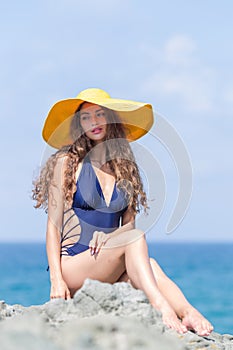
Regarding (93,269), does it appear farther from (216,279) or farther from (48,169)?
(216,279)

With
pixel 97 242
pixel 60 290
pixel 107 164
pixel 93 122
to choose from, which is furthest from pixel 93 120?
pixel 60 290

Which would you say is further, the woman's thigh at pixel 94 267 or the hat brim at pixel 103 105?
the hat brim at pixel 103 105

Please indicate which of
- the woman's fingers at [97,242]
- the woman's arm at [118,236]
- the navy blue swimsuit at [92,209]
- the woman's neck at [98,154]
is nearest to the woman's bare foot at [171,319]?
the woman's arm at [118,236]

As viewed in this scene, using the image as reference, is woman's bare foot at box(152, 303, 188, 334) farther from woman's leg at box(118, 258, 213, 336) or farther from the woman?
woman's leg at box(118, 258, 213, 336)

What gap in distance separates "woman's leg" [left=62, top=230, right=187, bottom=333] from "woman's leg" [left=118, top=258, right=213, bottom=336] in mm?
135

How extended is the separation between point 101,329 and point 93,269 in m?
1.75

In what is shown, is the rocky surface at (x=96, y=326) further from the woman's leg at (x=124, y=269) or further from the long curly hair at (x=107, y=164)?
the long curly hair at (x=107, y=164)

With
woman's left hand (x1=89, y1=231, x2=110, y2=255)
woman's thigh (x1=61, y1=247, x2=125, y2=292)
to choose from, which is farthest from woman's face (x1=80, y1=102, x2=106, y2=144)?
woman's thigh (x1=61, y1=247, x2=125, y2=292)

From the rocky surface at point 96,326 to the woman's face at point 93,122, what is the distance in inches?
55.4

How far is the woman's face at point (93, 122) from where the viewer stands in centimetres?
451

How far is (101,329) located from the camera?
238cm

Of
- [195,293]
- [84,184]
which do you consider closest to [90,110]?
[84,184]

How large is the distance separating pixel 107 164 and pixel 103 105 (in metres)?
0.43

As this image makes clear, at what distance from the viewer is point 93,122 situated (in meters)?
4.55
